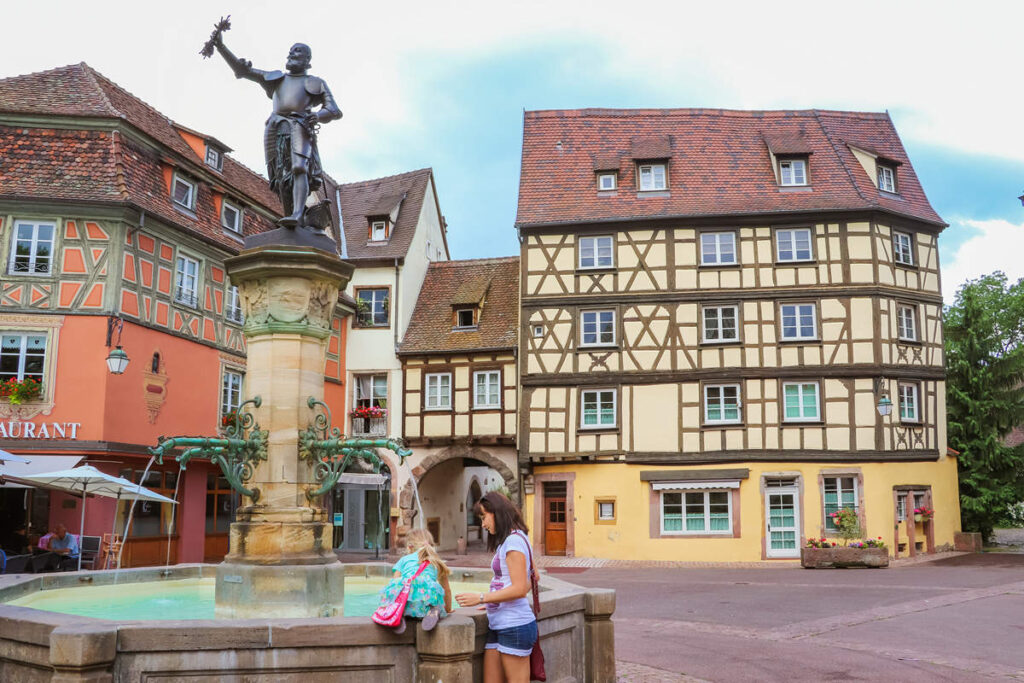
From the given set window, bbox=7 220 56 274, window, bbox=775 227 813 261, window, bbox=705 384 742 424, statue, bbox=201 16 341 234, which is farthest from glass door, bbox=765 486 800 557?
statue, bbox=201 16 341 234

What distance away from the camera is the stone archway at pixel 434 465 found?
2844 cm

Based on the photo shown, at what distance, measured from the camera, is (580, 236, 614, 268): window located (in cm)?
2773

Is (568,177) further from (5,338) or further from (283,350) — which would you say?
(283,350)

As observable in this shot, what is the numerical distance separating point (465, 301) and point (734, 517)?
10.6 metres

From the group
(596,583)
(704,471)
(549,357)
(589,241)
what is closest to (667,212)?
(589,241)

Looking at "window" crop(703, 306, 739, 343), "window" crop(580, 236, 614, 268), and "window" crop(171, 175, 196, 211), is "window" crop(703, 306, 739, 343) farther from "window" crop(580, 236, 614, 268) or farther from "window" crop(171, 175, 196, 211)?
"window" crop(171, 175, 196, 211)

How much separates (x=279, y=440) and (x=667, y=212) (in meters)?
20.9

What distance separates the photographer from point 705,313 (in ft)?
88.4

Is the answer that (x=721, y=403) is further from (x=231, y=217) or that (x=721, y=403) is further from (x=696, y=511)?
(x=231, y=217)

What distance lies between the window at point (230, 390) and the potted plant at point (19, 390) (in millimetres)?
5569

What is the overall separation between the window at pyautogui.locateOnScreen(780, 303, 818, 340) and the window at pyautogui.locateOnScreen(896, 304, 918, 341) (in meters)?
2.38

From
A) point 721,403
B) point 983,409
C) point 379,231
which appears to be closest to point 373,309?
point 379,231

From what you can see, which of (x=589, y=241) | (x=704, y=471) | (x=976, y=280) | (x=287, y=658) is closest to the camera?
(x=287, y=658)

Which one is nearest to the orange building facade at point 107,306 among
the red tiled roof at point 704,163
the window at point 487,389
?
the window at point 487,389
